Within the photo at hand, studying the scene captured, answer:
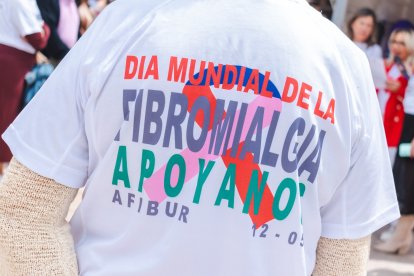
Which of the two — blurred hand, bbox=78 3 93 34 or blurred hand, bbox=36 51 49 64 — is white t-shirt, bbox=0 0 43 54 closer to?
blurred hand, bbox=36 51 49 64

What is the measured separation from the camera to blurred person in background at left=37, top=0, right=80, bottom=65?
5.09 m

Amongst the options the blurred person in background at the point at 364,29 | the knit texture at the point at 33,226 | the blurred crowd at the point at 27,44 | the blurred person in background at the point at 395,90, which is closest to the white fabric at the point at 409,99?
the blurred person in background at the point at 395,90

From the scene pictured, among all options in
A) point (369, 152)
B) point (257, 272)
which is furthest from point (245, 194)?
point (369, 152)

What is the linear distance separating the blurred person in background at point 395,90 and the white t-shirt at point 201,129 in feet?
14.0

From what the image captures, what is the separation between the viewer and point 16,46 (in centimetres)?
470

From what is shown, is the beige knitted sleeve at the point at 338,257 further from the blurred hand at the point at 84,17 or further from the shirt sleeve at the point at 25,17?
the blurred hand at the point at 84,17

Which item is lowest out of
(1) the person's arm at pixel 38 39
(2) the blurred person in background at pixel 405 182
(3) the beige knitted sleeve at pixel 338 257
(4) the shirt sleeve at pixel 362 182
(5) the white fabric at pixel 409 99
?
(2) the blurred person in background at pixel 405 182

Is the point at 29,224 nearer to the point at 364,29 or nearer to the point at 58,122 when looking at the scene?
the point at 58,122

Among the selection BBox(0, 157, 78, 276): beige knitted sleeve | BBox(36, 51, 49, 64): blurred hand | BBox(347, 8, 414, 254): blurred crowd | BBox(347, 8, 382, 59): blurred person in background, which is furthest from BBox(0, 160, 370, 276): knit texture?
BBox(347, 8, 382, 59): blurred person in background

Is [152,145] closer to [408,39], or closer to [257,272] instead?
[257,272]

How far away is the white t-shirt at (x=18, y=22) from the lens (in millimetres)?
4477

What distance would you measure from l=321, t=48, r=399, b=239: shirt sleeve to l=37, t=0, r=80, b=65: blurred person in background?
4168 millimetres

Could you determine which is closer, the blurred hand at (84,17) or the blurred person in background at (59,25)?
the blurred person in background at (59,25)

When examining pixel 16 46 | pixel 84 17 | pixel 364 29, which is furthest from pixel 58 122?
pixel 364 29
